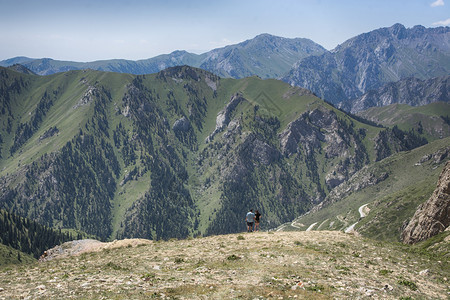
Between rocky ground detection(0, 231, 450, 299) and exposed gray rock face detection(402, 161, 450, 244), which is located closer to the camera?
rocky ground detection(0, 231, 450, 299)

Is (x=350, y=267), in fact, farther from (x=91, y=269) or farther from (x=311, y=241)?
(x=91, y=269)

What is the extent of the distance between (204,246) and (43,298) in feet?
65.1

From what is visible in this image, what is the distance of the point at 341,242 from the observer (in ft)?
130

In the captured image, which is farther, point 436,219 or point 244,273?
point 436,219

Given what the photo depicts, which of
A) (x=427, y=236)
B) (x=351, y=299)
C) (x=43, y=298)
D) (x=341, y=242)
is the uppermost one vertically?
(x=43, y=298)

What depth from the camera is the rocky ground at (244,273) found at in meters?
22.2

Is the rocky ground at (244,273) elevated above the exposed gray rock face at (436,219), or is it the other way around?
the rocky ground at (244,273)

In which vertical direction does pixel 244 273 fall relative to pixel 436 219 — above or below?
above

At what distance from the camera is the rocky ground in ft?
72.7

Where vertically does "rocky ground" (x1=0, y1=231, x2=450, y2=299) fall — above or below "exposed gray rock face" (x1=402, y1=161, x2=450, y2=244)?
above

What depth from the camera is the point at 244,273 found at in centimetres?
2664

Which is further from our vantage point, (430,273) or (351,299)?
(430,273)

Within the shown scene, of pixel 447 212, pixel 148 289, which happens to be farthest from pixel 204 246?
pixel 447 212

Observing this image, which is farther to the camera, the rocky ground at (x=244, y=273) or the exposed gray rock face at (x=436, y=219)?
the exposed gray rock face at (x=436, y=219)
